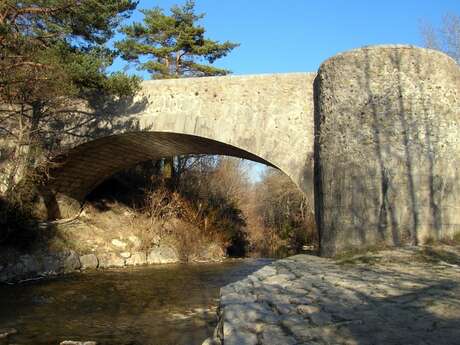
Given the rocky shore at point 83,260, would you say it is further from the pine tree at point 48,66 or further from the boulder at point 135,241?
the pine tree at point 48,66

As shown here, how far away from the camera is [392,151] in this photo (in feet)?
21.7

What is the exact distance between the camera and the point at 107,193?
1492cm

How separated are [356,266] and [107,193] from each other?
36.6 feet

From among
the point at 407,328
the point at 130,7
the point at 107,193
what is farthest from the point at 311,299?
the point at 107,193

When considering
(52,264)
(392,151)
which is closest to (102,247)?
(52,264)

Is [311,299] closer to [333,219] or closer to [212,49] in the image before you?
[333,219]

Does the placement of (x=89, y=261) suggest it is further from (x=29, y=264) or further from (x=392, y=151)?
(x=392, y=151)

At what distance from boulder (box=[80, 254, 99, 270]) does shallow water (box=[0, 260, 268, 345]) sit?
3.07 feet

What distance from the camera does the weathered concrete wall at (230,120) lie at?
855cm

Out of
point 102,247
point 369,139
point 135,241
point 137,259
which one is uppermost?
point 369,139

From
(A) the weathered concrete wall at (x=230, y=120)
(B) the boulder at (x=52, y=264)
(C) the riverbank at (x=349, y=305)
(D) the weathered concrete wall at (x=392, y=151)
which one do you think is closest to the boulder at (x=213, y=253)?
(A) the weathered concrete wall at (x=230, y=120)

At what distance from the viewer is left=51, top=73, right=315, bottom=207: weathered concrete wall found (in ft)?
28.1

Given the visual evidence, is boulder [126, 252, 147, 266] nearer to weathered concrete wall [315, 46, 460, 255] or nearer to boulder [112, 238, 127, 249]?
boulder [112, 238, 127, 249]

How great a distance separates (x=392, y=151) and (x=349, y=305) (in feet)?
12.6
